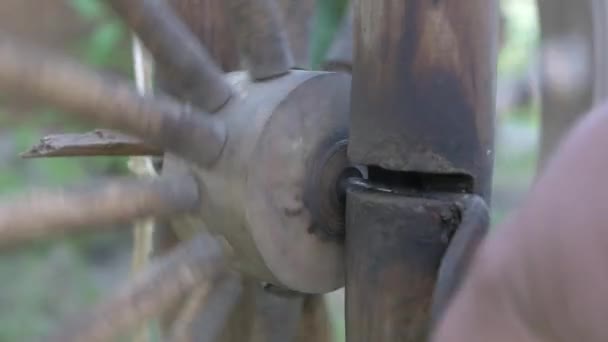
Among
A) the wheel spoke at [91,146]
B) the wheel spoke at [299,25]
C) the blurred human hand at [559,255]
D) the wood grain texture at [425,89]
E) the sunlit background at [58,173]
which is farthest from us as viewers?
the sunlit background at [58,173]

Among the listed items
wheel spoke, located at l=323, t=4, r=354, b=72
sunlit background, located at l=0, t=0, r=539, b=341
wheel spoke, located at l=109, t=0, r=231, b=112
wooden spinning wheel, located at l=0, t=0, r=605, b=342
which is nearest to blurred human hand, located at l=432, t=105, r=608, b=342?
wooden spinning wheel, located at l=0, t=0, r=605, b=342

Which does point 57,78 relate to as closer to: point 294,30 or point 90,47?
point 294,30

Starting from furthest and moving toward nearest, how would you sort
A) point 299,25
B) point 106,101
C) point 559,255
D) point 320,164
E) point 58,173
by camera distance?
point 58,173
point 299,25
point 320,164
point 106,101
point 559,255

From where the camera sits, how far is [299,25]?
882 millimetres

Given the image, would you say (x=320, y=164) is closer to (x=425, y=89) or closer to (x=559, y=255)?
(x=425, y=89)

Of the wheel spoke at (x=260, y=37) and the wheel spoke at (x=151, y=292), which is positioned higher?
the wheel spoke at (x=260, y=37)

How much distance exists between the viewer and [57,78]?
545 millimetres

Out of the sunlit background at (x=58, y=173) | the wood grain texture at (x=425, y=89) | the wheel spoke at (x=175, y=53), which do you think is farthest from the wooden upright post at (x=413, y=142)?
the sunlit background at (x=58, y=173)

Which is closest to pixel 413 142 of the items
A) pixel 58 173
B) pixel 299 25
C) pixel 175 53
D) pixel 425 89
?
pixel 425 89

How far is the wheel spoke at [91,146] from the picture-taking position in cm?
75

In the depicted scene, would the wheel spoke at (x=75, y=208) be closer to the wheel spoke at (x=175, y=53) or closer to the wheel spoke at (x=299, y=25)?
the wheel spoke at (x=175, y=53)

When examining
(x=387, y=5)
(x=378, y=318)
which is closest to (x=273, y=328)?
(x=378, y=318)

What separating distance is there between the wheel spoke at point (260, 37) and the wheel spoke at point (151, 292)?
127 mm

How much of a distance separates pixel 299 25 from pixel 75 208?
1.21 feet
